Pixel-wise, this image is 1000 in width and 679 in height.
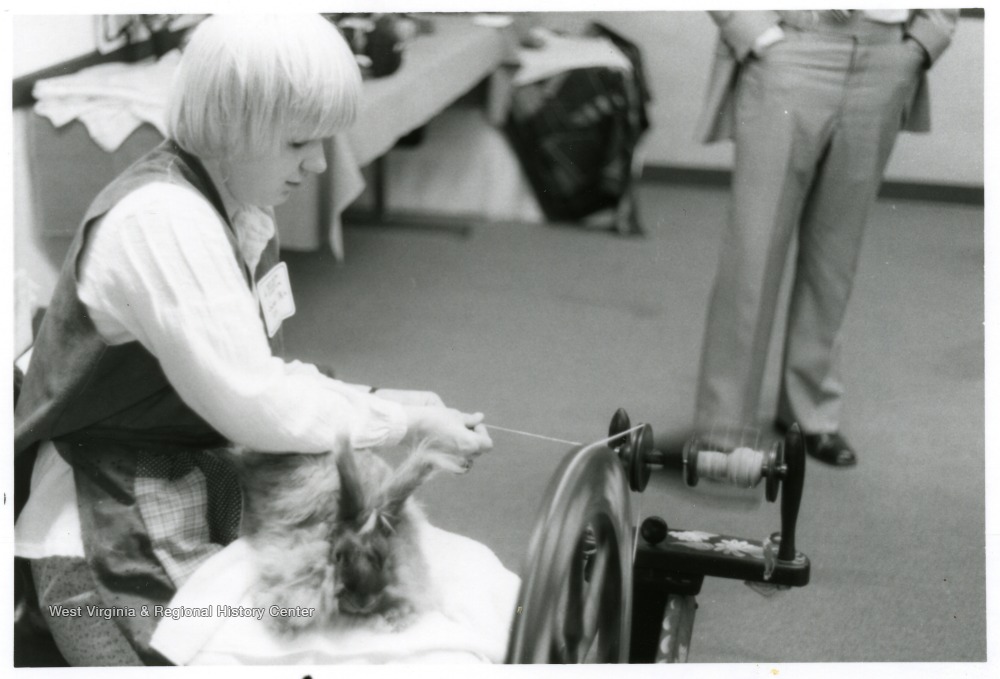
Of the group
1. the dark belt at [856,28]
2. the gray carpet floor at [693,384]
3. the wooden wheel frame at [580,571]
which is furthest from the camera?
the dark belt at [856,28]

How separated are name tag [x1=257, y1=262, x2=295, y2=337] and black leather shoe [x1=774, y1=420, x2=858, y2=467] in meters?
1.08

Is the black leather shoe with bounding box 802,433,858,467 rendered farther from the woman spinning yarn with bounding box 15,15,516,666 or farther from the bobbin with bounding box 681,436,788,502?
the woman spinning yarn with bounding box 15,15,516,666

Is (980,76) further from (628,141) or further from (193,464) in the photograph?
(628,141)

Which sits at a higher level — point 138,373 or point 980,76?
point 980,76

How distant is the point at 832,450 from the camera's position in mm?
1779

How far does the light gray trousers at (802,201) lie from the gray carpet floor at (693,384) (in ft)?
0.34

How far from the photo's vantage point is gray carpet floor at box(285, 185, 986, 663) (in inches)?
53.4

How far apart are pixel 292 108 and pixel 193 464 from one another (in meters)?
0.30

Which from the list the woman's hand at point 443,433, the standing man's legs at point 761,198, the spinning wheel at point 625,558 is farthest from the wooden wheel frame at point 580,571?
the standing man's legs at point 761,198

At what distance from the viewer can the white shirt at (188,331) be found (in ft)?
2.61

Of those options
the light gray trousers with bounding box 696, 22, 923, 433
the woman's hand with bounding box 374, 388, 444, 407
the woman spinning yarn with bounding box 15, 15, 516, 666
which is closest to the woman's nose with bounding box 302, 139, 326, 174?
the woman spinning yarn with bounding box 15, 15, 516, 666

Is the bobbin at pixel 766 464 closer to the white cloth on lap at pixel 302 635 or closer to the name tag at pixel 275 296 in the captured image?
the white cloth on lap at pixel 302 635

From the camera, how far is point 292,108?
0.84m
